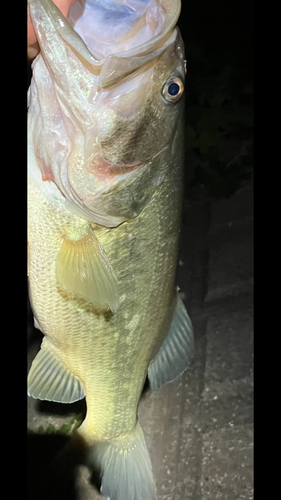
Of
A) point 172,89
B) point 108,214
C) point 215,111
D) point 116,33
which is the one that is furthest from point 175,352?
point 215,111

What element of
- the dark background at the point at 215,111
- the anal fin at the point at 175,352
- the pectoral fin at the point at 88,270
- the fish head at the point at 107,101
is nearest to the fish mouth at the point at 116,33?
the fish head at the point at 107,101

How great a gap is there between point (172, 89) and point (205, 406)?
1838mm

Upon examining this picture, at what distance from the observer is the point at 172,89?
2.95ft

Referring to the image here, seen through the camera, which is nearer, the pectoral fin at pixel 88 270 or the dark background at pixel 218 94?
the pectoral fin at pixel 88 270

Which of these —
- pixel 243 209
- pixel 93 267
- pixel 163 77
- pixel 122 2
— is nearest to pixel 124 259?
pixel 93 267

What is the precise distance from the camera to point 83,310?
3.56 feet

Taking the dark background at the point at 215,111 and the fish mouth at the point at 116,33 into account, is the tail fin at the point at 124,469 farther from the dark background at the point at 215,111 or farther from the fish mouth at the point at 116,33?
the dark background at the point at 215,111

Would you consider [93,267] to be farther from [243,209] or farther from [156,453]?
[243,209]

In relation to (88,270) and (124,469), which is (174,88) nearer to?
(88,270)

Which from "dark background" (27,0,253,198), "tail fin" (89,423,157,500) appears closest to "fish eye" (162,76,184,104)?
"tail fin" (89,423,157,500)

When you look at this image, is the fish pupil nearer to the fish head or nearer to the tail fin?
the fish head

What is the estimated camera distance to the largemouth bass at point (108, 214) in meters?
0.85

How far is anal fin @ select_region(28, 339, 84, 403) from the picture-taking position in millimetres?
1186

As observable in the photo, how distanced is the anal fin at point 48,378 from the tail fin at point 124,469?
0.23 metres
